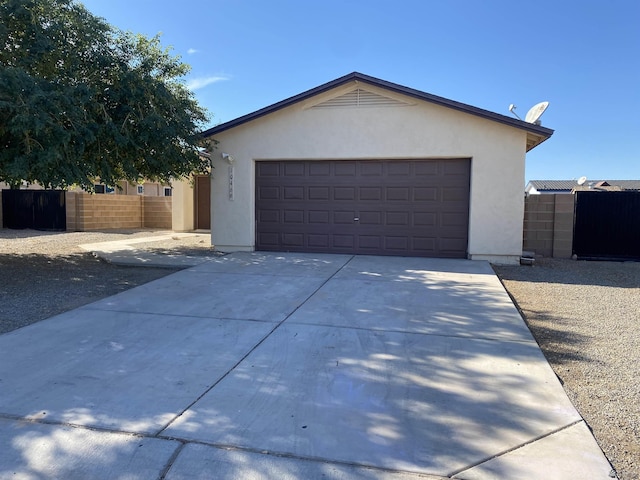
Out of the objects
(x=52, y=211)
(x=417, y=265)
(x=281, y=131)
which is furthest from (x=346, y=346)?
(x=52, y=211)

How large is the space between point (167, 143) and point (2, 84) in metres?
3.70

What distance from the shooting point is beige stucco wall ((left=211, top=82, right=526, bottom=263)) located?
461 inches

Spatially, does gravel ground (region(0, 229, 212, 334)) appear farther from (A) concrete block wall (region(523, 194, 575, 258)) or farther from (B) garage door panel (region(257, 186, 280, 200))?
(A) concrete block wall (region(523, 194, 575, 258))

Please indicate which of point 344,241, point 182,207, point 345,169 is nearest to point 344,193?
point 345,169

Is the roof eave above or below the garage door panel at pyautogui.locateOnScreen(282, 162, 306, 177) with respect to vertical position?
above

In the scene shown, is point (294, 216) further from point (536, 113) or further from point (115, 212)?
point (115, 212)

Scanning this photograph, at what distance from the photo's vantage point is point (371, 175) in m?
12.5

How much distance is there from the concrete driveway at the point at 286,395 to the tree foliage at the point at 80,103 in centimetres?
360

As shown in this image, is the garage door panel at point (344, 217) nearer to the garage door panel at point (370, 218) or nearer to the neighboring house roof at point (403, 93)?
the garage door panel at point (370, 218)

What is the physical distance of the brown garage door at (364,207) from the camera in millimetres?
12172

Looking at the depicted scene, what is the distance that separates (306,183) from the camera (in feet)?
42.5

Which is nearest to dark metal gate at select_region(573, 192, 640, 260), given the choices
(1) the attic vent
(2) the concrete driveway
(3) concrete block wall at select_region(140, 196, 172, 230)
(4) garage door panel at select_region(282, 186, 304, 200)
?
(1) the attic vent

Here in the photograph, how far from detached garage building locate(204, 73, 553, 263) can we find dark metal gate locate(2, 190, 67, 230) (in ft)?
37.5

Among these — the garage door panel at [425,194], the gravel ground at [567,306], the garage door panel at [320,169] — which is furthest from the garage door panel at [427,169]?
the gravel ground at [567,306]
